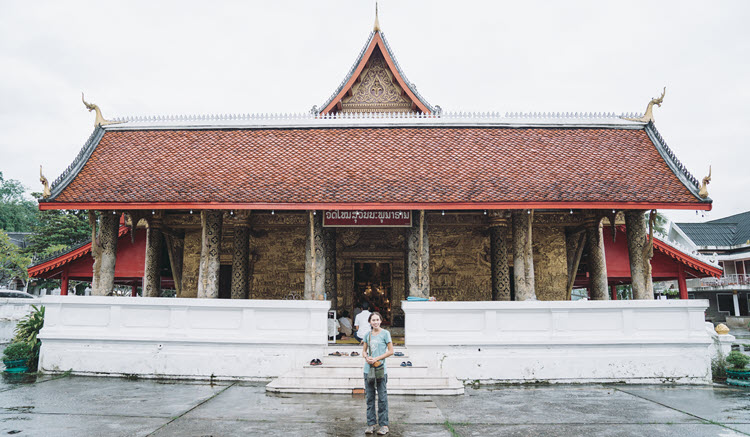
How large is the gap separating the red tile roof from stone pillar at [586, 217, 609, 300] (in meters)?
1.87

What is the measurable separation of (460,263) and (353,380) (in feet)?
22.0

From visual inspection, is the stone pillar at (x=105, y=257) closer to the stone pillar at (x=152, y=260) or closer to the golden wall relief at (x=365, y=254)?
the stone pillar at (x=152, y=260)

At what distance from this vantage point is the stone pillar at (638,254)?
10602mm

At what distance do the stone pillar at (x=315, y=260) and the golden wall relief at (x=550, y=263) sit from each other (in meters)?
6.57

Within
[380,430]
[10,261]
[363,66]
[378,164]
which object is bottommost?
[380,430]

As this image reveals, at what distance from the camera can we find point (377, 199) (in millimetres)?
9773

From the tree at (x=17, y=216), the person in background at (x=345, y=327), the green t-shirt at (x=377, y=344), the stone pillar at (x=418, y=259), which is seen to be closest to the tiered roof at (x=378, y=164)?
the stone pillar at (x=418, y=259)

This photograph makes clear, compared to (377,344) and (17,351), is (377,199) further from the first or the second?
(17,351)

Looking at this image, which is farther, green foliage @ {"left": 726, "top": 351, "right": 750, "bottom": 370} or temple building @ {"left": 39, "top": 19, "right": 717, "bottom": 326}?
temple building @ {"left": 39, "top": 19, "right": 717, "bottom": 326}

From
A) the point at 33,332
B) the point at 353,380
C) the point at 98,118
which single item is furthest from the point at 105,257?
the point at 353,380

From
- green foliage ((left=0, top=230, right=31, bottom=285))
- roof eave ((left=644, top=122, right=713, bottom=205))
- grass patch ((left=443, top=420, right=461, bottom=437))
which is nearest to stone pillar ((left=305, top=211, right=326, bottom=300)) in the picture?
grass patch ((left=443, top=420, right=461, bottom=437))

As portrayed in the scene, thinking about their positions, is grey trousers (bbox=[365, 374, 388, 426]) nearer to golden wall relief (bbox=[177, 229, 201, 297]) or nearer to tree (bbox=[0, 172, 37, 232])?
golden wall relief (bbox=[177, 229, 201, 297])

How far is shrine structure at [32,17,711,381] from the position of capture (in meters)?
9.79

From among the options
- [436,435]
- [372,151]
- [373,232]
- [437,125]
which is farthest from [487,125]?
[436,435]
